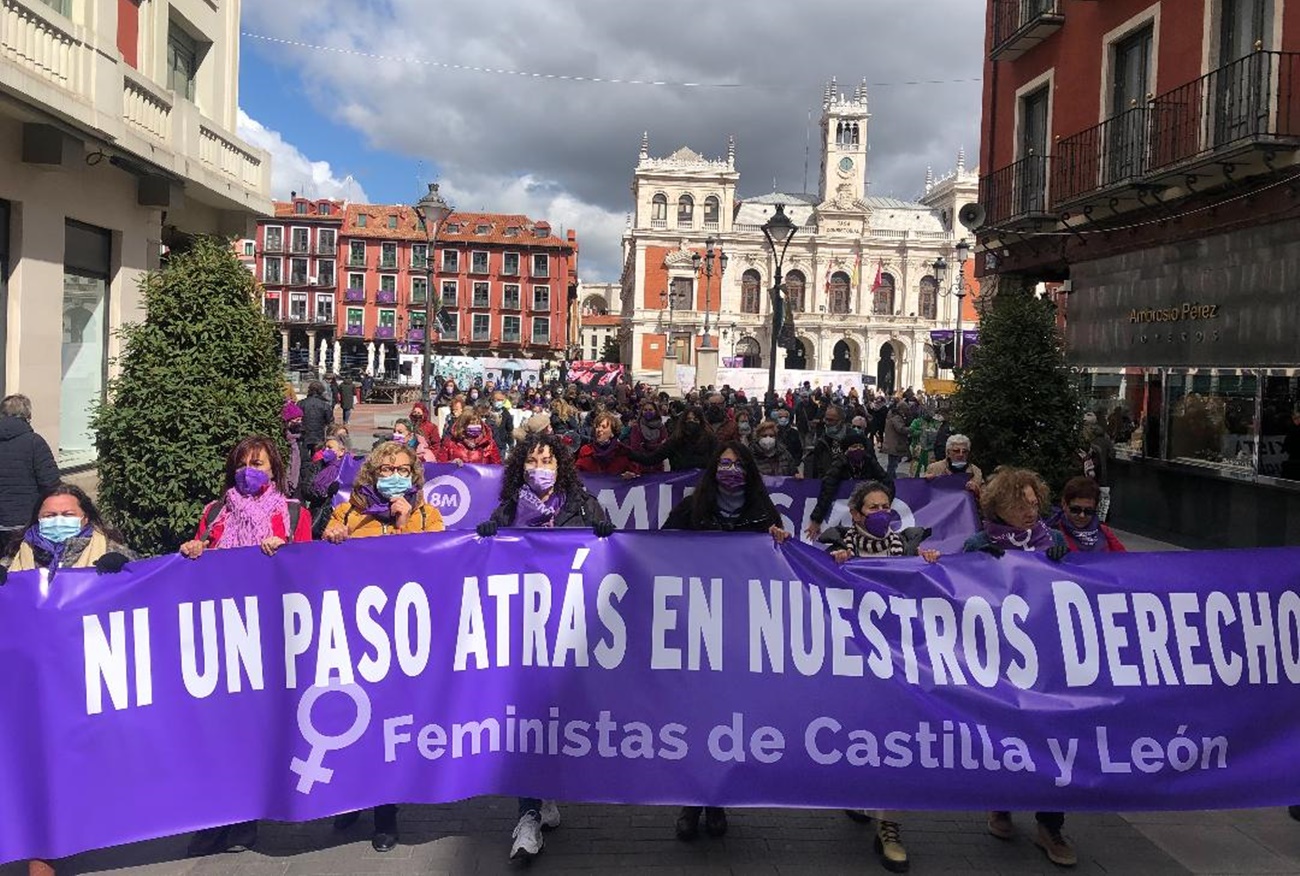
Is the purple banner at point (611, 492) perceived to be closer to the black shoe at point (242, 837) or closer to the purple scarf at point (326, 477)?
the purple scarf at point (326, 477)

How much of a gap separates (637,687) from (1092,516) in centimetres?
227

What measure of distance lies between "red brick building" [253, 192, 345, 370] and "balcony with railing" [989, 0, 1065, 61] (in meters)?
78.5

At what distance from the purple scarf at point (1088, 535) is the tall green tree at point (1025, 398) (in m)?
5.97

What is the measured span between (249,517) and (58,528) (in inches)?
30.2

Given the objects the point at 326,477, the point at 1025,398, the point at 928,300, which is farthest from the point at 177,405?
the point at 928,300

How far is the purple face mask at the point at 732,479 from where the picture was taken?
5.25 meters

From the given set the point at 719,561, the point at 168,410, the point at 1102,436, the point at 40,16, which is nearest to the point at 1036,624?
the point at 719,561

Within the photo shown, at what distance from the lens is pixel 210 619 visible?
4.15 m

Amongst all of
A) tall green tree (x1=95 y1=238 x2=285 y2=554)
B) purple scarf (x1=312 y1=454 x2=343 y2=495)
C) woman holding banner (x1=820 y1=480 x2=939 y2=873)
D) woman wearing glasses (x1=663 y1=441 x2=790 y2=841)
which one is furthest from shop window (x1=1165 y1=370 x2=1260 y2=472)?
tall green tree (x1=95 y1=238 x2=285 y2=554)

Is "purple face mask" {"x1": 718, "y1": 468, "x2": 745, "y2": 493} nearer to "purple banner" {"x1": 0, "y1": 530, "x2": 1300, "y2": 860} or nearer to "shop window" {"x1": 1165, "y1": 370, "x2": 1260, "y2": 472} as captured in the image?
"purple banner" {"x1": 0, "y1": 530, "x2": 1300, "y2": 860}

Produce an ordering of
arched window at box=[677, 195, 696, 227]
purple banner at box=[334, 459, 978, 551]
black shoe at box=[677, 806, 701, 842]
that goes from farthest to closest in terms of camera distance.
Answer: arched window at box=[677, 195, 696, 227]
purple banner at box=[334, 459, 978, 551]
black shoe at box=[677, 806, 701, 842]

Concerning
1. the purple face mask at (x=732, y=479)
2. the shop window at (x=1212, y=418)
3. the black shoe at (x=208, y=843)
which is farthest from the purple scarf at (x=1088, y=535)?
the shop window at (x=1212, y=418)

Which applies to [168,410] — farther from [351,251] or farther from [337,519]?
[351,251]

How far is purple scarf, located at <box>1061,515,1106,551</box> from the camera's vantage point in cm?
488
